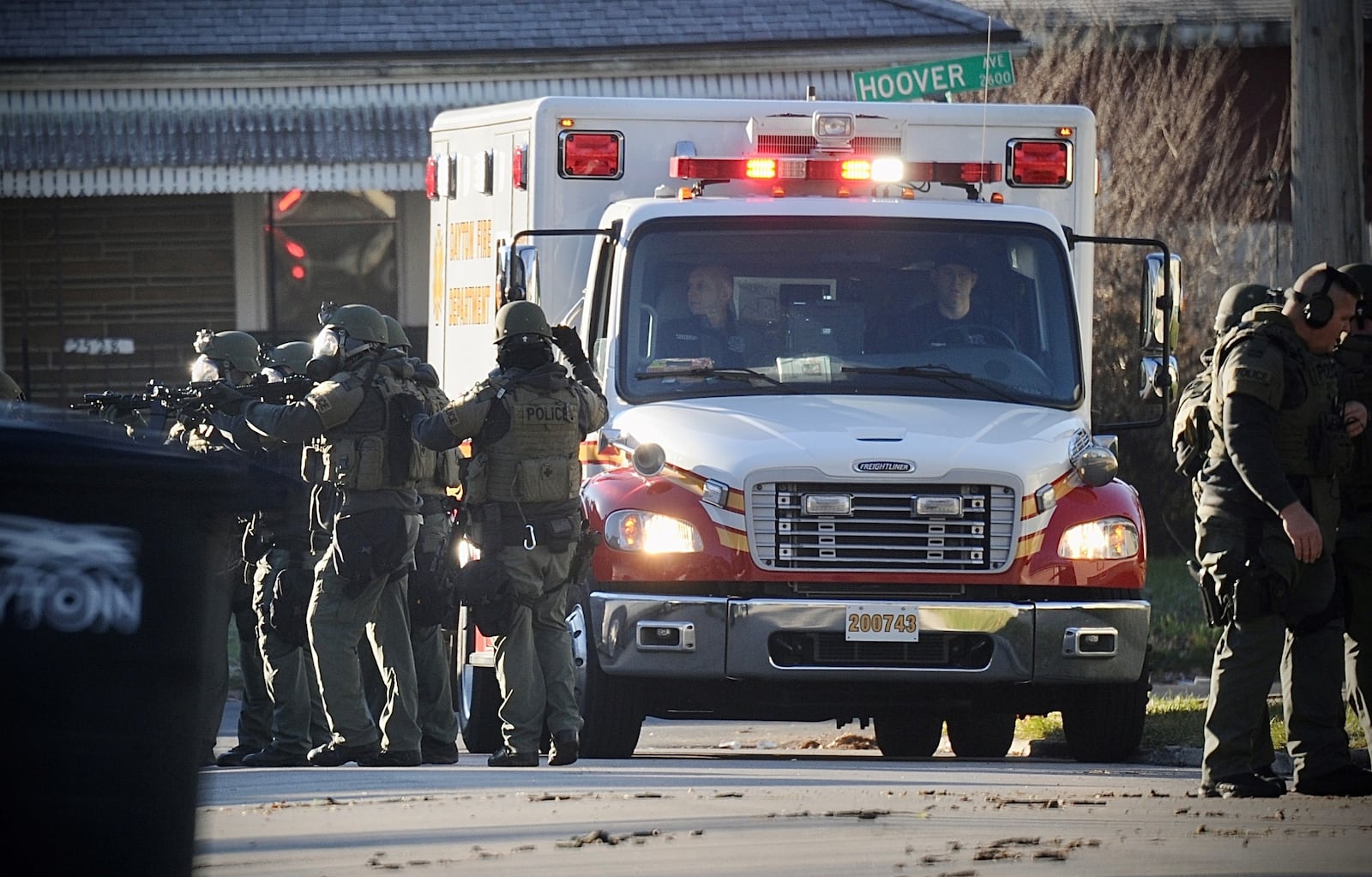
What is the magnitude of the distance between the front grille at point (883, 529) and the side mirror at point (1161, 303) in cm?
127

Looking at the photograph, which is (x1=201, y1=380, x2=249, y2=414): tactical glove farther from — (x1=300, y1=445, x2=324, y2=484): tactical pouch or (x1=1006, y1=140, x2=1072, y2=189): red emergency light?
(x1=1006, y1=140, x2=1072, y2=189): red emergency light

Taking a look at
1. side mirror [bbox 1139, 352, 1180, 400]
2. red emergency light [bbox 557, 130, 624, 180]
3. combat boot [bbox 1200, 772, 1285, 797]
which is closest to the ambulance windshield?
side mirror [bbox 1139, 352, 1180, 400]

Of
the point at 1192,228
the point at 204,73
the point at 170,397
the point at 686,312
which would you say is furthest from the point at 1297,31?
the point at 204,73

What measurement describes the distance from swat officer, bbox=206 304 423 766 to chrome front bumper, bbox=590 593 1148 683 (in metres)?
0.90

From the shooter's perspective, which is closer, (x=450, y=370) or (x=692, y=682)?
(x=692, y=682)

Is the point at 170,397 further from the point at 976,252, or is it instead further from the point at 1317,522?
the point at 1317,522

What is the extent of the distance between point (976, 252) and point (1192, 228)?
40.7ft

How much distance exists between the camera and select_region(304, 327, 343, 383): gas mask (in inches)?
381

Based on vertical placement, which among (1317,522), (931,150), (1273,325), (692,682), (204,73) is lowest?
(692,682)

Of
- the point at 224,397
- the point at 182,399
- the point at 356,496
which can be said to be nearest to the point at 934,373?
the point at 356,496

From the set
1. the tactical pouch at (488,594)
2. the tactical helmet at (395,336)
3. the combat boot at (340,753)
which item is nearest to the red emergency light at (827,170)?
the tactical helmet at (395,336)

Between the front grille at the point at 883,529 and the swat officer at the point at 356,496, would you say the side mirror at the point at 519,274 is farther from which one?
the front grille at the point at 883,529

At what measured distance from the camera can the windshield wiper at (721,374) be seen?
32.9ft

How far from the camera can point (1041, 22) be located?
2266 centimetres
